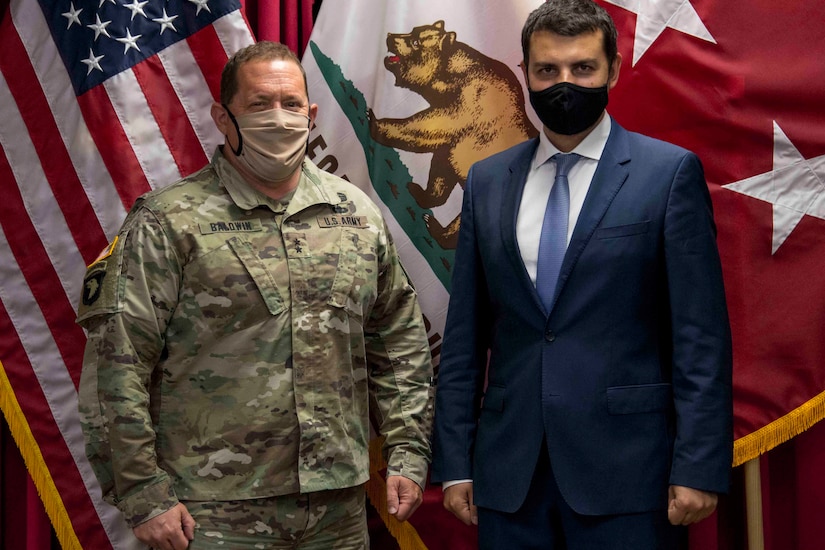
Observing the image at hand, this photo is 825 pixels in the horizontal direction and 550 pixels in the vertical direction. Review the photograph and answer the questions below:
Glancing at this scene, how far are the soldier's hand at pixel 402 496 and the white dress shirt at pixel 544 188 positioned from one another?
21 centimetres

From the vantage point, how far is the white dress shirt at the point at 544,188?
185 cm

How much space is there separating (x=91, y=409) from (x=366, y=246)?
73 cm

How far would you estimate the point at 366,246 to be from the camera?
2.21 metres

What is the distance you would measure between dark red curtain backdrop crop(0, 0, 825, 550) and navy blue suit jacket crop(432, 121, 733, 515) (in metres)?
0.95

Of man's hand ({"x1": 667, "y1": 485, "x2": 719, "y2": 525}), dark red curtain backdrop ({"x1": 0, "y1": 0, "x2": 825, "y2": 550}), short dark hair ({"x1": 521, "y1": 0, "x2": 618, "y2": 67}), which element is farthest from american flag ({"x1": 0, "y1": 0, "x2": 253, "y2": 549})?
man's hand ({"x1": 667, "y1": 485, "x2": 719, "y2": 525})

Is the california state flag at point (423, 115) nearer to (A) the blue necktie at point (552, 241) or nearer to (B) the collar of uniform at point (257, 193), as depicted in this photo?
(B) the collar of uniform at point (257, 193)

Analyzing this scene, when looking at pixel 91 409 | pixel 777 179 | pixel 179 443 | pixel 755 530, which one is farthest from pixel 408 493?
pixel 777 179

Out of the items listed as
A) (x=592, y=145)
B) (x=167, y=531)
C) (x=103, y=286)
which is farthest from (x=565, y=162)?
(x=167, y=531)

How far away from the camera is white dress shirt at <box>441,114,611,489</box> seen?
1.85 m

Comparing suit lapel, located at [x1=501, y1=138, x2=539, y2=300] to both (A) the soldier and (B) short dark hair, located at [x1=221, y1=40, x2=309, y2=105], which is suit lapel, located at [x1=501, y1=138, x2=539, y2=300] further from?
(B) short dark hair, located at [x1=221, y1=40, x2=309, y2=105]

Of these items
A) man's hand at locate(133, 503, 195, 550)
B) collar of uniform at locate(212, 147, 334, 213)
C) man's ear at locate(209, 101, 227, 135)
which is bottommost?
man's hand at locate(133, 503, 195, 550)

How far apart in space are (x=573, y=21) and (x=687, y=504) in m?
0.98

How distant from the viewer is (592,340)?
177 centimetres

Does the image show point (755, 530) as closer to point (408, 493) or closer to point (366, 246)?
point (408, 493)
